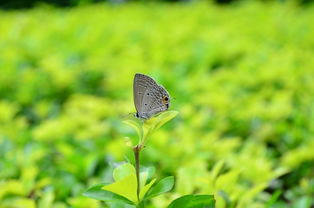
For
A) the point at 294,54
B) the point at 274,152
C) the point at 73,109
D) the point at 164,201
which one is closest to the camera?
the point at 164,201

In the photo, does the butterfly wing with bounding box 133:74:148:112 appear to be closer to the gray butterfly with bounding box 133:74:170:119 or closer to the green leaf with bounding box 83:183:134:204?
the gray butterfly with bounding box 133:74:170:119

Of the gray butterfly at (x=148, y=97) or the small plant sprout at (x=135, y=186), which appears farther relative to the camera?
the gray butterfly at (x=148, y=97)

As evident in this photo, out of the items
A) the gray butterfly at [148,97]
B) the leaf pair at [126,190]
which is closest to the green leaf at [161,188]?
the leaf pair at [126,190]

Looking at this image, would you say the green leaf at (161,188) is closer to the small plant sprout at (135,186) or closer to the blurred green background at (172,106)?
the small plant sprout at (135,186)

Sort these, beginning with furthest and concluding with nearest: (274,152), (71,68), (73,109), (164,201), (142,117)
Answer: (71,68) < (73,109) < (274,152) < (164,201) < (142,117)

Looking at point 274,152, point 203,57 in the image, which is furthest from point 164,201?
point 203,57

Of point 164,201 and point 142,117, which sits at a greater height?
point 142,117

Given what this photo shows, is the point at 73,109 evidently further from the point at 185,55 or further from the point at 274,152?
the point at 185,55
